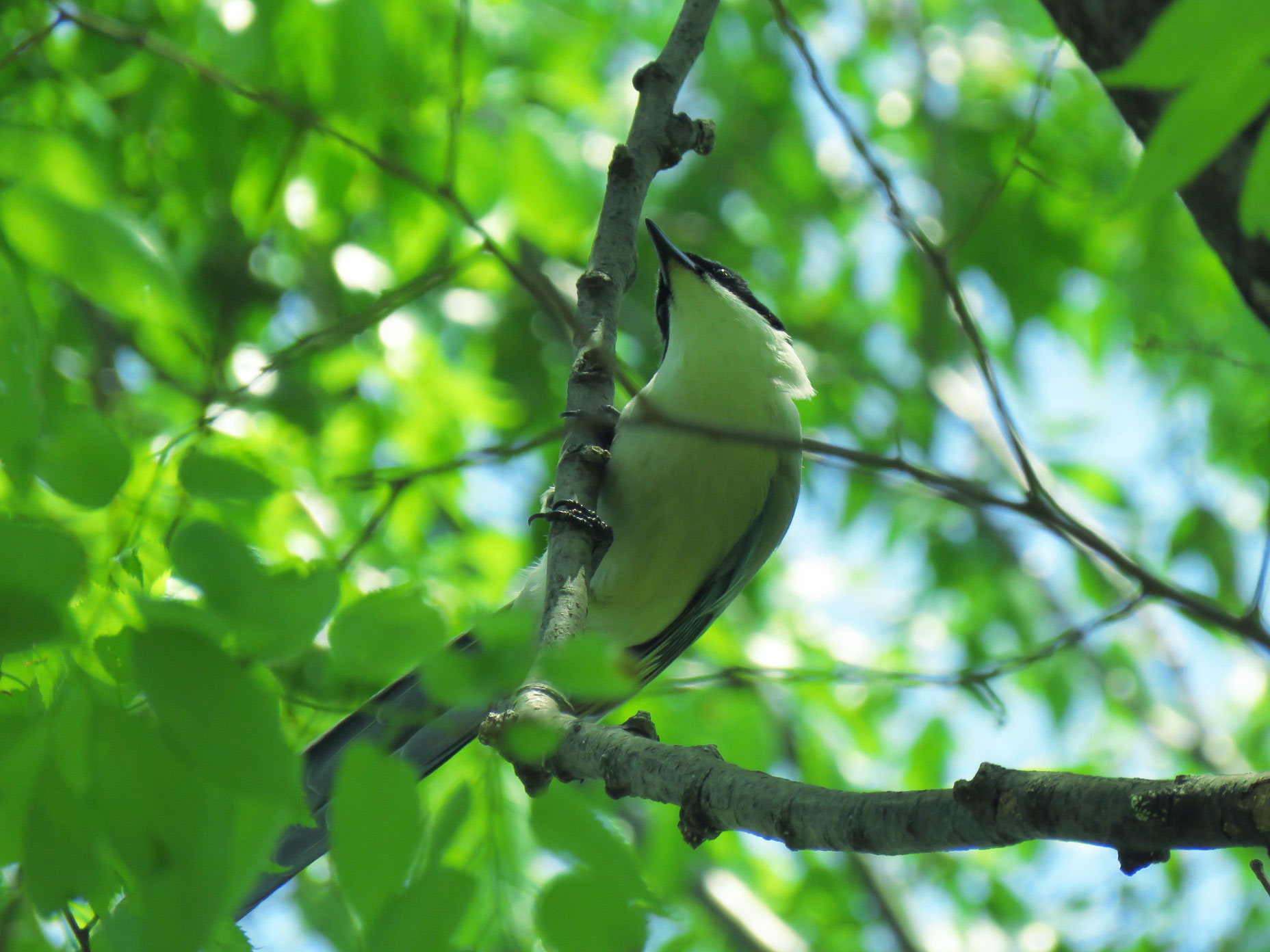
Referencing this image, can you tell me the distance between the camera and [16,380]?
1.09 meters

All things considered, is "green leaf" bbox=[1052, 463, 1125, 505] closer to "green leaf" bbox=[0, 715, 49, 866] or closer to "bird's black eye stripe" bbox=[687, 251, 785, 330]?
"bird's black eye stripe" bbox=[687, 251, 785, 330]

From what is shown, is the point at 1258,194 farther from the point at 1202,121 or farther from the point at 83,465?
the point at 83,465

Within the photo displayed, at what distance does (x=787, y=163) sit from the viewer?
16.9ft

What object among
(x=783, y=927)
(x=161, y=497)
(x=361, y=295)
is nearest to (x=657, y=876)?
(x=783, y=927)

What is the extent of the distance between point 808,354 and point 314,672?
11.6 ft

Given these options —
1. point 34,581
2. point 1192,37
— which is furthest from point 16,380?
point 1192,37

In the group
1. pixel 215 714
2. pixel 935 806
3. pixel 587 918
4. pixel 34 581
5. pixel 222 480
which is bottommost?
pixel 935 806

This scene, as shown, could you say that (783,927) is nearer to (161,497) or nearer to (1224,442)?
(1224,442)

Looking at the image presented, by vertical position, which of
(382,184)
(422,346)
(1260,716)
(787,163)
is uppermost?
(787,163)

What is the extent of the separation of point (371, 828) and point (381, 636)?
→ 181mm

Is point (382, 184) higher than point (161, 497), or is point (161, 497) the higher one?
point (382, 184)

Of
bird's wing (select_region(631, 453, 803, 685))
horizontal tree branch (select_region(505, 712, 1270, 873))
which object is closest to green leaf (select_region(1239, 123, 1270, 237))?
horizontal tree branch (select_region(505, 712, 1270, 873))

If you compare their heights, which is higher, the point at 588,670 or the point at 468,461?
the point at 468,461

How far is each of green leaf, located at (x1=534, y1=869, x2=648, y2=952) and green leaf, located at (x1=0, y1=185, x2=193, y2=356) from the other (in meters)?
0.78
